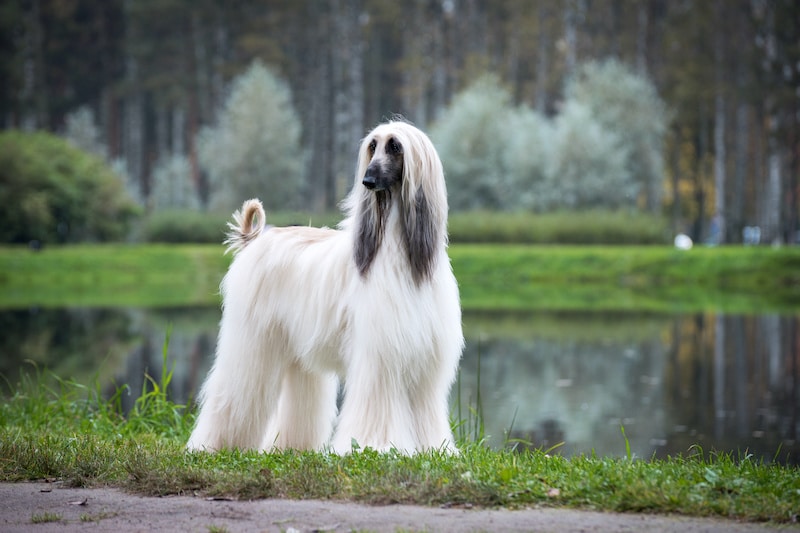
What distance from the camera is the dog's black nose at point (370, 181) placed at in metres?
5.94

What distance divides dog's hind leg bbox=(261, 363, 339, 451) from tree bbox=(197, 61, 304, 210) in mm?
39592

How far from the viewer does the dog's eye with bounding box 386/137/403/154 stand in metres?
6.09

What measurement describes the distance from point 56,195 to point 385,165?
32526 mm

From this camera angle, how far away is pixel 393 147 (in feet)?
20.1

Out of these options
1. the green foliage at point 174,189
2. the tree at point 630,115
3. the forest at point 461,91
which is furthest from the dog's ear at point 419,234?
the green foliage at point 174,189

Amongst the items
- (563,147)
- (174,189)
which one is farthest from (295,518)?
(174,189)

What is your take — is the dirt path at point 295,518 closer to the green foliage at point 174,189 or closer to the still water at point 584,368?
the still water at point 584,368

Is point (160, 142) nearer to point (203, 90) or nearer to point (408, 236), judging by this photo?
point (203, 90)

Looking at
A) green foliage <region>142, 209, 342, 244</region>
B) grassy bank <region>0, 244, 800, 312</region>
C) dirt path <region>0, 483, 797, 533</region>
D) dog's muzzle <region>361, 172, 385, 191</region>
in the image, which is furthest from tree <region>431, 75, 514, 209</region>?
dirt path <region>0, 483, 797, 533</region>

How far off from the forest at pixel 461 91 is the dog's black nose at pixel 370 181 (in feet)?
103

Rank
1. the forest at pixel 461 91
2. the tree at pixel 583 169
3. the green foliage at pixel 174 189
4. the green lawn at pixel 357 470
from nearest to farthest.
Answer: the green lawn at pixel 357 470, the tree at pixel 583 169, the forest at pixel 461 91, the green foliage at pixel 174 189

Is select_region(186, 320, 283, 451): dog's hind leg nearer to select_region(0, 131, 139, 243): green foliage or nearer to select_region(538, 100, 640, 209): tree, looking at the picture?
select_region(0, 131, 139, 243): green foliage

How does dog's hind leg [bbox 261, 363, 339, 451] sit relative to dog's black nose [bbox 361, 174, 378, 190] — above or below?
below

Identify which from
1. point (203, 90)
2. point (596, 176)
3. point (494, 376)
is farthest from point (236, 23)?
point (494, 376)
